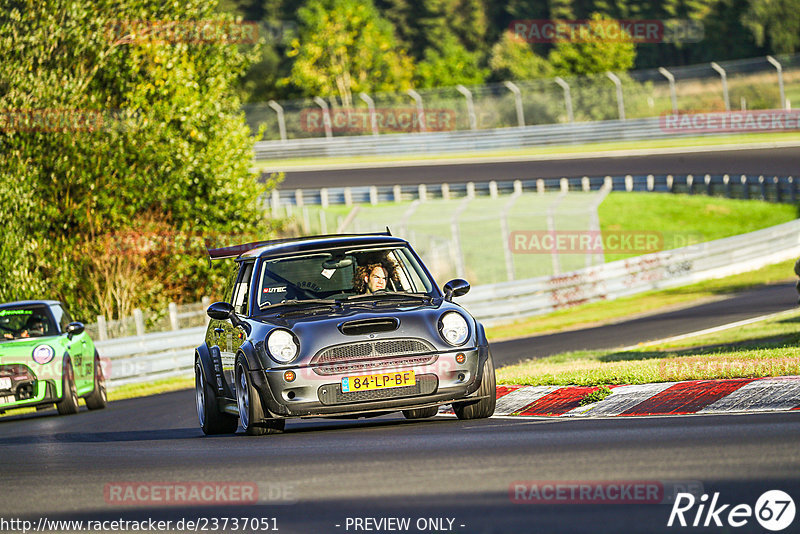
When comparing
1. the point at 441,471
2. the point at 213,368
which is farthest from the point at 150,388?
the point at 441,471

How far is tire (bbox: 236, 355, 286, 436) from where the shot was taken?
946 cm

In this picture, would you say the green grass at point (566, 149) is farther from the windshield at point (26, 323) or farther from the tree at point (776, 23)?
the tree at point (776, 23)

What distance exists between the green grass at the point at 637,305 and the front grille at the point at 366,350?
53.5ft

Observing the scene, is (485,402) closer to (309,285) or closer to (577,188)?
(309,285)

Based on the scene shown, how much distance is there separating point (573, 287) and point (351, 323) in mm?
21210

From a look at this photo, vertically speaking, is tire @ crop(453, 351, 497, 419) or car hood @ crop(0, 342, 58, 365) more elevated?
tire @ crop(453, 351, 497, 419)

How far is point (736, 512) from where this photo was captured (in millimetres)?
5125

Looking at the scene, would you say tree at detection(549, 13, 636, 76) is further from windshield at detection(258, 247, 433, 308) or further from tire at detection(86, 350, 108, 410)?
windshield at detection(258, 247, 433, 308)

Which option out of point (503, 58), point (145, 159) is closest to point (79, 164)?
point (145, 159)

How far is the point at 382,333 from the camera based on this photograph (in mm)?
9281

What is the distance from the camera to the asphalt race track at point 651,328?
2070cm

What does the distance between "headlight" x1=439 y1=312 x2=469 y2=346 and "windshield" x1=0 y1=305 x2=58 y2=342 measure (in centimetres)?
911

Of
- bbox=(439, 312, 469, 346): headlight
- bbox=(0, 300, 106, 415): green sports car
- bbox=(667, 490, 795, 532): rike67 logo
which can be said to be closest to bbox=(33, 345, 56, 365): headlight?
bbox=(0, 300, 106, 415): green sports car

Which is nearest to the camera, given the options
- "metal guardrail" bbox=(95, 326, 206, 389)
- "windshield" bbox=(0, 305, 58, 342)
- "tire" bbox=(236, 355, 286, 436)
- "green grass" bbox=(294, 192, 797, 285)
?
"tire" bbox=(236, 355, 286, 436)
